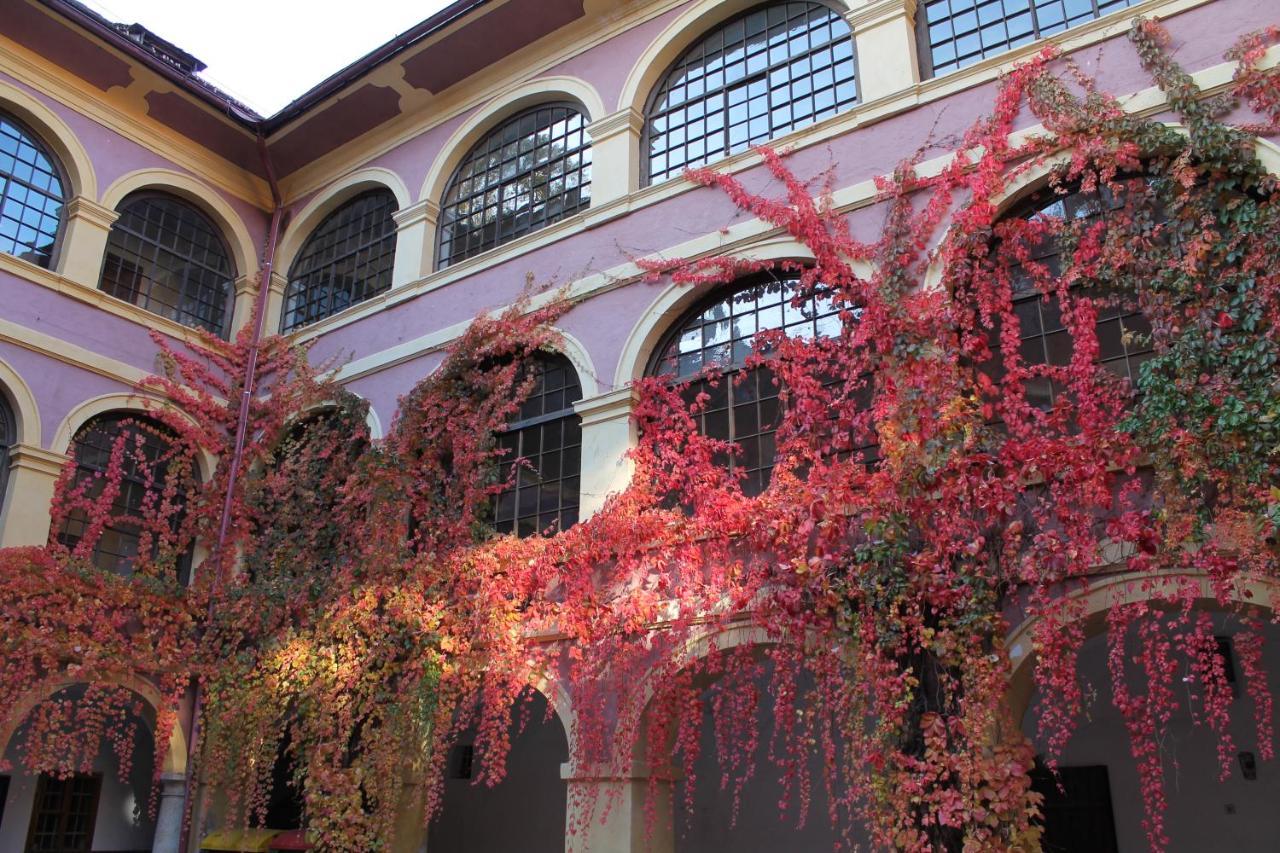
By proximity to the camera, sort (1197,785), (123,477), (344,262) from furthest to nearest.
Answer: (344,262) → (123,477) → (1197,785)

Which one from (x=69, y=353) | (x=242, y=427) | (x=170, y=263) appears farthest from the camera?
(x=170, y=263)

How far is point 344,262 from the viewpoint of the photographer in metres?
13.8

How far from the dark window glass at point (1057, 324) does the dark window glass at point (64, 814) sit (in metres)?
10.9

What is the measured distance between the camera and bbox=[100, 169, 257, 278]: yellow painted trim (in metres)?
13.0

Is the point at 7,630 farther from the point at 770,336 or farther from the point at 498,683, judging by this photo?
the point at 770,336

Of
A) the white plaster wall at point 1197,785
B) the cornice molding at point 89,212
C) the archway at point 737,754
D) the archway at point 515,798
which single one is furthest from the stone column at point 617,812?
the cornice molding at point 89,212

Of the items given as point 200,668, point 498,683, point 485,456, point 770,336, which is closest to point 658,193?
point 770,336

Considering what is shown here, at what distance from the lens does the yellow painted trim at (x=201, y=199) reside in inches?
514

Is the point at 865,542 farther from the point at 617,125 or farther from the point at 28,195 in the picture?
the point at 28,195

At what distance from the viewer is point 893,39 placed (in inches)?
388

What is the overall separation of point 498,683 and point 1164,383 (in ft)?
18.3

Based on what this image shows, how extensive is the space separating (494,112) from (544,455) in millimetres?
4452

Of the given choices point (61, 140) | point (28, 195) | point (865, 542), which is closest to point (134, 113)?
point (61, 140)

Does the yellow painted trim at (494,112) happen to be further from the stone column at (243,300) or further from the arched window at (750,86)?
the stone column at (243,300)
